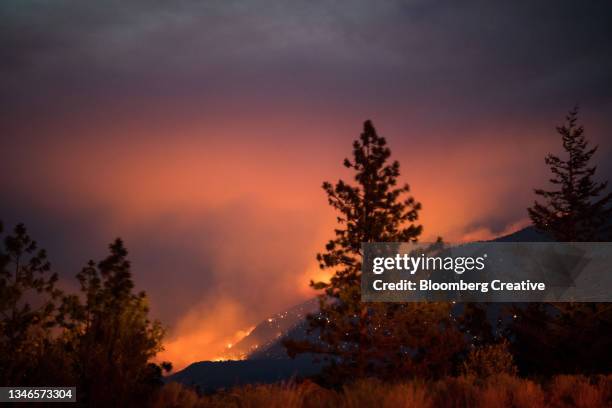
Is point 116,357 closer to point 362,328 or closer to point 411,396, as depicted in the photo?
point 411,396

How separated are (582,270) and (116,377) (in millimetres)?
58905

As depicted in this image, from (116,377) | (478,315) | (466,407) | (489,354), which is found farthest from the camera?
(478,315)

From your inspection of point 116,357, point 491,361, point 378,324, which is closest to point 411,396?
point 116,357

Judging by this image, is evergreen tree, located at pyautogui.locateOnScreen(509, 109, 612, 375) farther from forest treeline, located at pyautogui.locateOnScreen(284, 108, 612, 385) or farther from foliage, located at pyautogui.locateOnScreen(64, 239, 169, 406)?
foliage, located at pyautogui.locateOnScreen(64, 239, 169, 406)

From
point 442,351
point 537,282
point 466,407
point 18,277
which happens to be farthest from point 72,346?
point 537,282

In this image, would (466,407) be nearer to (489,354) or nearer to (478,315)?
(489,354)

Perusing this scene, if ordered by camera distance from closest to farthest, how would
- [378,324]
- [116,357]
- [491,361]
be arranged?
[116,357]
[491,361]
[378,324]

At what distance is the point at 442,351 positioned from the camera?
42.6 metres

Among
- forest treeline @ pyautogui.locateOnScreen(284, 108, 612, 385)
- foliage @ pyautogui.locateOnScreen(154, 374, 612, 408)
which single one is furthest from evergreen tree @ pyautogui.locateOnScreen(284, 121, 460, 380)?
foliage @ pyautogui.locateOnScreen(154, 374, 612, 408)

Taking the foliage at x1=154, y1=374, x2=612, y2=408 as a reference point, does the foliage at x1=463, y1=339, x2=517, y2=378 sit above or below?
above

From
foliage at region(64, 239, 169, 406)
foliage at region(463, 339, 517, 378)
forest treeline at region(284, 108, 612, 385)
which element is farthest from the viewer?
forest treeline at region(284, 108, 612, 385)

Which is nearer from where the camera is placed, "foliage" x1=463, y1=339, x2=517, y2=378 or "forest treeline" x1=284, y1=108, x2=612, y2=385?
"foliage" x1=463, y1=339, x2=517, y2=378

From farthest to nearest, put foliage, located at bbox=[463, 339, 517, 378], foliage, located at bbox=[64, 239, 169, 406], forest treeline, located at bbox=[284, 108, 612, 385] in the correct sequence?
1. forest treeline, located at bbox=[284, 108, 612, 385]
2. foliage, located at bbox=[463, 339, 517, 378]
3. foliage, located at bbox=[64, 239, 169, 406]

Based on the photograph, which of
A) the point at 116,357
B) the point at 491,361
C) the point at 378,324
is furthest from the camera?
the point at 378,324
